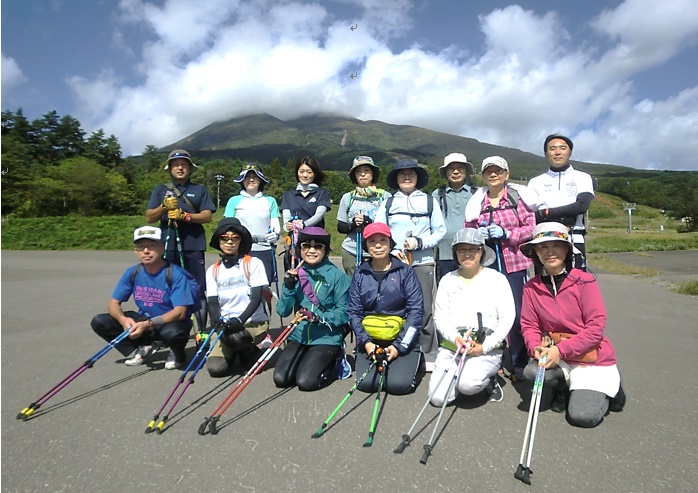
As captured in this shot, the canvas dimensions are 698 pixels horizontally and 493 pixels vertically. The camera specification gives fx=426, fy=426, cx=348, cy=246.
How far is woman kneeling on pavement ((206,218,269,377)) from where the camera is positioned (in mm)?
4617

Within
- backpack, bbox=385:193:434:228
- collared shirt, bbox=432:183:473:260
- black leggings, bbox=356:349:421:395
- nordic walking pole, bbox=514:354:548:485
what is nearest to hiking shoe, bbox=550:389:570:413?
nordic walking pole, bbox=514:354:548:485

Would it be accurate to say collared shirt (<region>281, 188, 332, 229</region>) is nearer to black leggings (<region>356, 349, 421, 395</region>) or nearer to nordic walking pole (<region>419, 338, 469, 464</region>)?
black leggings (<region>356, 349, 421, 395</region>)

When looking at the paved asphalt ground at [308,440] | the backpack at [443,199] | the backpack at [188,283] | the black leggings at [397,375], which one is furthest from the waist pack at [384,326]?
the backpack at [188,283]

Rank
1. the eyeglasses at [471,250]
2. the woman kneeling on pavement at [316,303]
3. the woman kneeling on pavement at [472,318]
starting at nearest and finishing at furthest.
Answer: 1. the woman kneeling on pavement at [472,318]
2. the eyeglasses at [471,250]
3. the woman kneeling on pavement at [316,303]

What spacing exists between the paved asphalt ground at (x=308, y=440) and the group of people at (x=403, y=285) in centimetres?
27

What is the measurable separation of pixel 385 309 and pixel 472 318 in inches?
33.8

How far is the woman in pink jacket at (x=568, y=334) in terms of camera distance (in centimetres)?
346

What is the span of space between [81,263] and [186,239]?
14.0 m

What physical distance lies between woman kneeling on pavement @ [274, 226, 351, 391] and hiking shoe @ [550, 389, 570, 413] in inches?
81.9

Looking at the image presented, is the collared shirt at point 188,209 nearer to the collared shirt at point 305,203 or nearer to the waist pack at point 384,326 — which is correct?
the collared shirt at point 305,203

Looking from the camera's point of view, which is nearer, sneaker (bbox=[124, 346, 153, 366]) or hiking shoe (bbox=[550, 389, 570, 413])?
hiking shoe (bbox=[550, 389, 570, 413])

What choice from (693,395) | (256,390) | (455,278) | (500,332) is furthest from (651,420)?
(256,390)

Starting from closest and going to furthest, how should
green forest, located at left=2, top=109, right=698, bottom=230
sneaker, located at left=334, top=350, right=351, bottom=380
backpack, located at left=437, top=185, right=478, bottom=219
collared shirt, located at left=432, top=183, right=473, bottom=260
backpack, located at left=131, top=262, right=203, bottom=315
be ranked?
sneaker, located at left=334, top=350, right=351, bottom=380, backpack, located at left=131, top=262, right=203, bottom=315, collared shirt, located at left=432, top=183, right=473, bottom=260, backpack, located at left=437, top=185, right=478, bottom=219, green forest, located at left=2, top=109, right=698, bottom=230

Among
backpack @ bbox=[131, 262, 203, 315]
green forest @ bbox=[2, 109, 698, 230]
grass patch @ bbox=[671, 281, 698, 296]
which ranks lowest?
grass patch @ bbox=[671, 281, 698, 296]
